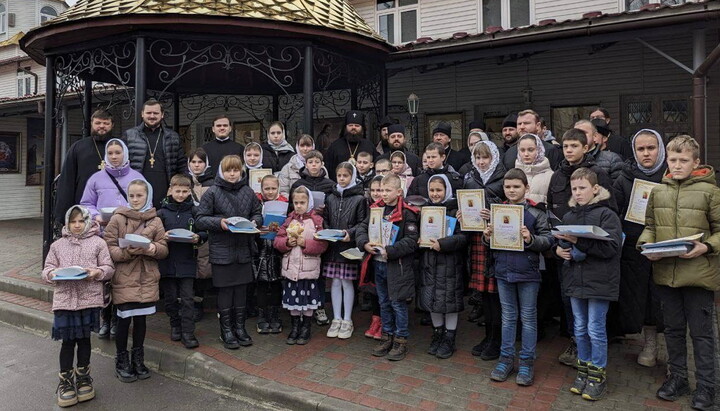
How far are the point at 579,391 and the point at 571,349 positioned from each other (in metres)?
0.63

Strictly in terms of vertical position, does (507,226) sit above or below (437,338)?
above

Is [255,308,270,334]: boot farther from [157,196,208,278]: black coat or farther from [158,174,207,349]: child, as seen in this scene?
[157,196,208,278]: black coat

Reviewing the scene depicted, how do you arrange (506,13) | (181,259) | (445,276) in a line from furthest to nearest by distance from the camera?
(506,13), (181,259), (445,276)

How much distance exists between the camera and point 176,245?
14.7ft

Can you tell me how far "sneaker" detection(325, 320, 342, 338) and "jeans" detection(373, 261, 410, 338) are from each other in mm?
605

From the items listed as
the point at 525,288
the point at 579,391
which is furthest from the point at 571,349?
the point at 525,288

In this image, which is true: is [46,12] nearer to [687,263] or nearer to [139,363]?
[139,363]

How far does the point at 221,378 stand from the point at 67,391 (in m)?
1.18

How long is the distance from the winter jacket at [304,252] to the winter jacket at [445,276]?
3.72 ft

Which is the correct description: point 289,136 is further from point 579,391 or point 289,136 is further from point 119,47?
point 579,391

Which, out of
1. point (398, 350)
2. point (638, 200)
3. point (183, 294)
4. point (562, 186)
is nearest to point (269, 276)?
Answer: point (183, 294)

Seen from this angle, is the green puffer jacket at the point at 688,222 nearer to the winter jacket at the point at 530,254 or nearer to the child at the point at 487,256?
the winter jacket at the point at 530,254

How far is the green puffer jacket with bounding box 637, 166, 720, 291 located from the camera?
3217 millimetres

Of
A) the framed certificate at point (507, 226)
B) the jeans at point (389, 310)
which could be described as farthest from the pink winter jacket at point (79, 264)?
the framed certificate at point (507, 226)
